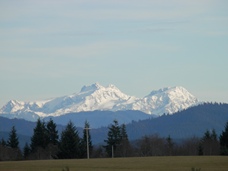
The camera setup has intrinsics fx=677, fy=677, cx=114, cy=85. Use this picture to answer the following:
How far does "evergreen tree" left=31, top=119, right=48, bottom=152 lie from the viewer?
131375 millimetres

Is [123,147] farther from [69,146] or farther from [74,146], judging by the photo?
[69,146]

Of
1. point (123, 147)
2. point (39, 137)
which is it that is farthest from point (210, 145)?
point (39, 137)

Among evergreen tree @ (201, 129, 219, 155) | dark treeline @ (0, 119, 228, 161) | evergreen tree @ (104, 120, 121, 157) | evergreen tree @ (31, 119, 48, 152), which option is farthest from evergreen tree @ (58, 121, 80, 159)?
evergreen tree @ (201, 129, 219, 155)

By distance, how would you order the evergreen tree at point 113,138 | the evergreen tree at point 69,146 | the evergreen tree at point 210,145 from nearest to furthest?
the evergreen tree at point 69,146 < the evergreen tree at point 210,145 < the evergreen tree at point 113,138

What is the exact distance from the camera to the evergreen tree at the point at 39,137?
13138 centimetres

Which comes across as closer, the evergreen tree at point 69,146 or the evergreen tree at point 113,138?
the evergreen tree at point 69,146

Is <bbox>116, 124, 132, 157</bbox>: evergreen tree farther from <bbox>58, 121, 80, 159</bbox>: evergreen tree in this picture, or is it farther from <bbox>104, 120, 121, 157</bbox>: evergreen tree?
<bbox>58, 121, 80, 159</bbox>: evergreen tree

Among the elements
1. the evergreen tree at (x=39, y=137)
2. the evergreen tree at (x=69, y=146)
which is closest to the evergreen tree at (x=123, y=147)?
the evergreen tree at (x=39, y=137)

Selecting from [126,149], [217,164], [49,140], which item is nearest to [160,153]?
[126,149]

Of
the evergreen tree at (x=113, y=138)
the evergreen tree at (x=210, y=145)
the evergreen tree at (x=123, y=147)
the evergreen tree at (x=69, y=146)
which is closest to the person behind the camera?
the evergreen tree at (x=69, y=146)

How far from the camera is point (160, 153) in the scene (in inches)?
5837

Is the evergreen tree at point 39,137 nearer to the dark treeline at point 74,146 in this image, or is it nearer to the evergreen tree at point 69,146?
the dark treeline at point 74,146

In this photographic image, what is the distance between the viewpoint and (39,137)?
13188 centimetres

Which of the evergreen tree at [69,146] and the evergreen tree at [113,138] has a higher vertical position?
the evergreen tree at [113,138]
